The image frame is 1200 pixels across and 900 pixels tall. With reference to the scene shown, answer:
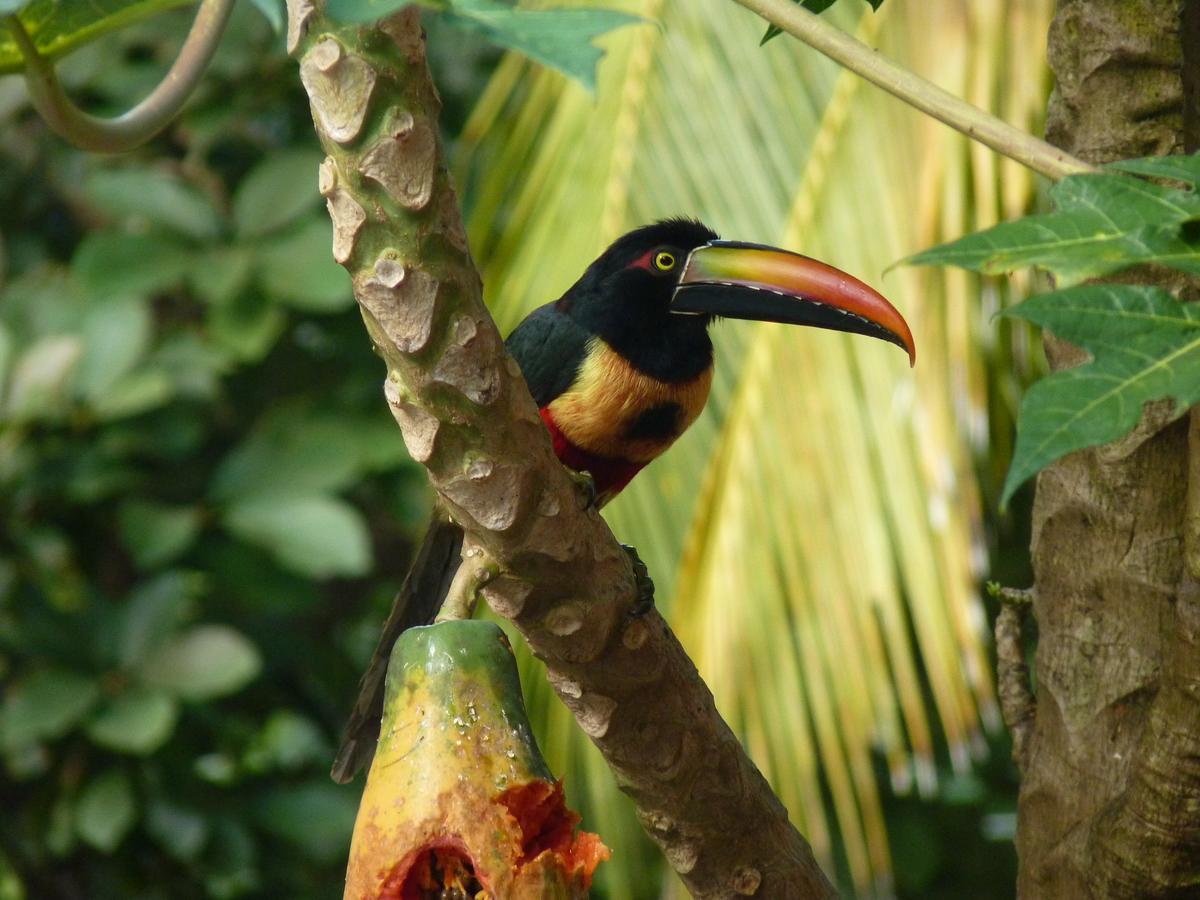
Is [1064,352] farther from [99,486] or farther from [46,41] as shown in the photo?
[99,486]

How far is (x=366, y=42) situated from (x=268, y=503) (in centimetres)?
216

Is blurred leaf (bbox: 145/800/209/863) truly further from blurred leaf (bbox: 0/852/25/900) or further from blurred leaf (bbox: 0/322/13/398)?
blurred leaf (bbox: 0/322/13/398)

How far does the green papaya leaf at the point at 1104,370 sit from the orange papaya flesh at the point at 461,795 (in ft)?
1.64

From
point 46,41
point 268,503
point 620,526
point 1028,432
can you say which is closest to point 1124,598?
point 1028,432

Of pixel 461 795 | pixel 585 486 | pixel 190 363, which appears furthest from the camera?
pixel 190 363

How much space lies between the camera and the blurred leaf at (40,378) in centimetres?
291

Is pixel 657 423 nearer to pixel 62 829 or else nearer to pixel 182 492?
pixel 182 492

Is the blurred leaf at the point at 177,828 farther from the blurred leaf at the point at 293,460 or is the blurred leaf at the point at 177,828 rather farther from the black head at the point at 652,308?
the black head at the point at 652,308

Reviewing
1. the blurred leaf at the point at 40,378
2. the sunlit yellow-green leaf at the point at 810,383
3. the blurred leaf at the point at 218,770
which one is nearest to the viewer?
the sunlit yellow-green leaf at the point at 810,383

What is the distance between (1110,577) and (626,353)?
1027 millimetres

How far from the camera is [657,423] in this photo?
232 centimetres

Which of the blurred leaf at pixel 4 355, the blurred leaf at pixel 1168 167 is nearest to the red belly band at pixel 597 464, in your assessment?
the blurred leaf at pixel 4 355

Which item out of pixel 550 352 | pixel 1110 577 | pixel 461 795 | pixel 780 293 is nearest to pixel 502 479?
pixel 461 795

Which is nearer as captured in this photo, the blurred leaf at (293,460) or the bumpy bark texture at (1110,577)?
the bumpy bark texture at (1110,577)
